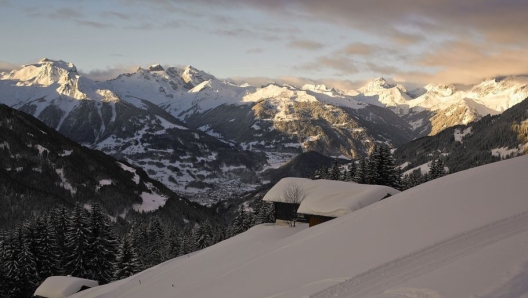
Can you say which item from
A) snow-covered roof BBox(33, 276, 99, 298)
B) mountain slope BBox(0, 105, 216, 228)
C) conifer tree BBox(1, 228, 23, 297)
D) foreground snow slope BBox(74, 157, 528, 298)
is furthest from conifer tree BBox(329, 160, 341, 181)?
mountain slope BBox(0, 105, 216, 228)

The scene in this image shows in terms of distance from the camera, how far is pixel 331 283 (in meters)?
16.4

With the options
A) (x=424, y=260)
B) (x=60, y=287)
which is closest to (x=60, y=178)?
(x=60, y=287)

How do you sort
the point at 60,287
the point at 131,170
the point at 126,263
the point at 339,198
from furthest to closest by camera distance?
the point at 131,170, the point at 126,263, the point at 60,287, the point at 339,198

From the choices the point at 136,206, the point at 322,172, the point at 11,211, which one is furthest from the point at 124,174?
the point at 322,172

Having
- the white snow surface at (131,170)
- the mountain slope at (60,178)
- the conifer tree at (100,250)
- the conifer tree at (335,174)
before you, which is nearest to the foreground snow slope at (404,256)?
the conifer tree at (100,250)

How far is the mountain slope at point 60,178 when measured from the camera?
5723 inches

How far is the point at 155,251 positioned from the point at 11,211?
74.5 m

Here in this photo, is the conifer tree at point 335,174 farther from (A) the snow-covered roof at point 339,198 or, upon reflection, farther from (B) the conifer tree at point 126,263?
(B) the conifer tree at point 126,263

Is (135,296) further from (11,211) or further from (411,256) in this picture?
(11,211)

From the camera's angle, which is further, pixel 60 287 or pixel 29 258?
pixel 29 258

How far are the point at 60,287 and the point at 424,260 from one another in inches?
1550

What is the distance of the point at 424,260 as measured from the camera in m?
15.8

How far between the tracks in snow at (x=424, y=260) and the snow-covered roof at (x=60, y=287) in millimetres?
36502

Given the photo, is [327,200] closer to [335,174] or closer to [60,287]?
[60,287]
